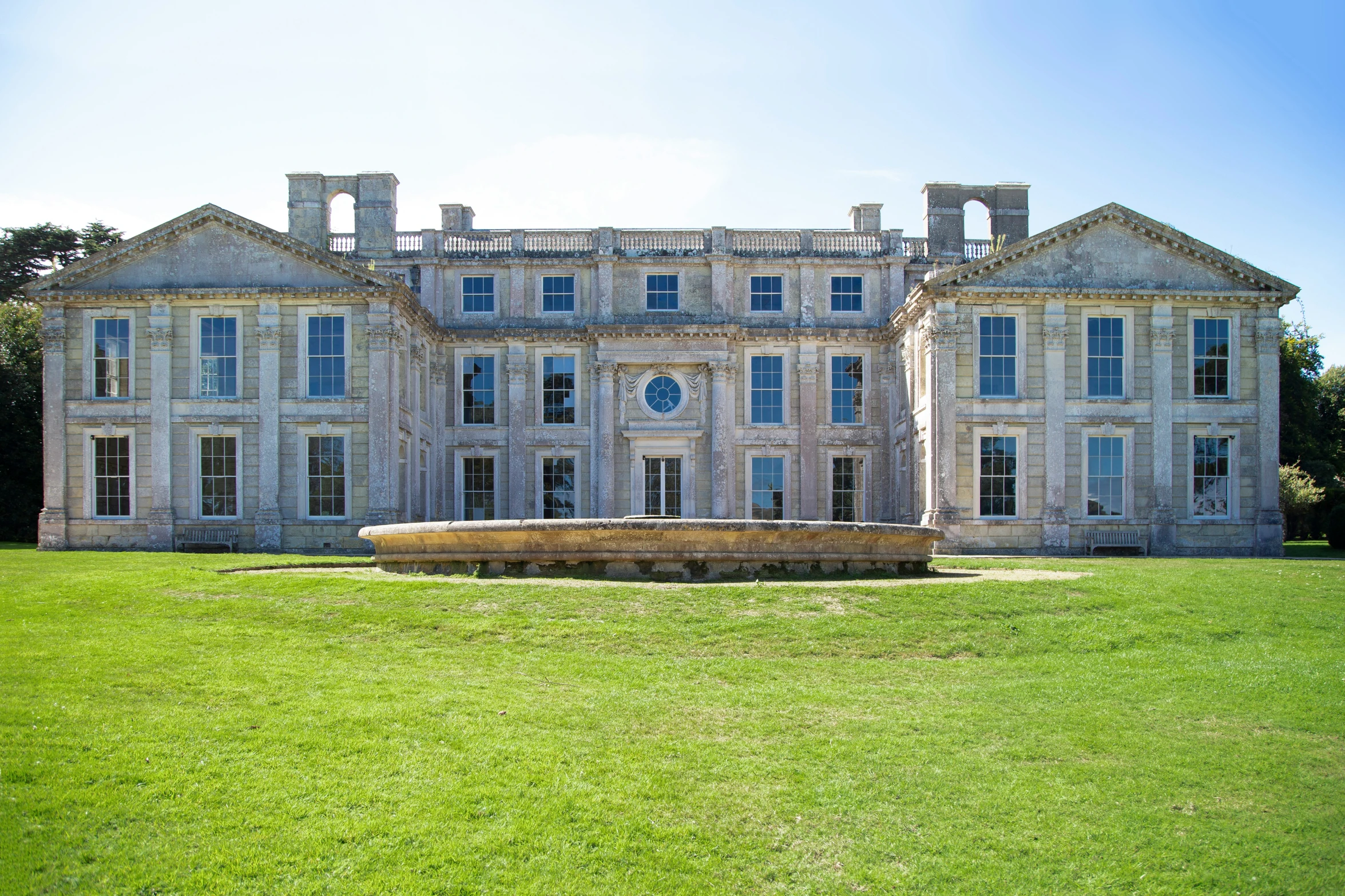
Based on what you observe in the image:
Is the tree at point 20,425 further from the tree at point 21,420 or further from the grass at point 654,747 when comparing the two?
the grass at point 654,747

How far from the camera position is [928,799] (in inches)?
318

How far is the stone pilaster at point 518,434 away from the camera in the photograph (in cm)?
3506

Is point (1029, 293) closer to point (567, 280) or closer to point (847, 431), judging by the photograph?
point (847, 431)

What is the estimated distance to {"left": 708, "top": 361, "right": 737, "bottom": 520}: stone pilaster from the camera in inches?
1340

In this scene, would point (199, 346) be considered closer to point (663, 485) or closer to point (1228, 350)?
point (663, 485)

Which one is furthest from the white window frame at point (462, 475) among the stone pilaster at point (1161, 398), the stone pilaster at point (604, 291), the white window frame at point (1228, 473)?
the white window frame at point (1228, 473)

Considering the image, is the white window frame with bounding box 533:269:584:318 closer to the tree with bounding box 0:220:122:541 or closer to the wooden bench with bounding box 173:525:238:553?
the wooden bench with bounding box 173:525:238:553

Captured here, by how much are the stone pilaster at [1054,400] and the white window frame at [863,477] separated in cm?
643

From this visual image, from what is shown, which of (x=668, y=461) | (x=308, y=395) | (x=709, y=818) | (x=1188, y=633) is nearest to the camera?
(x=709, y=818)

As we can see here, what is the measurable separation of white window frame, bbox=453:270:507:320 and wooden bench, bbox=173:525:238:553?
36.9 feet

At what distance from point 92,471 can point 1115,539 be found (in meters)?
32.0

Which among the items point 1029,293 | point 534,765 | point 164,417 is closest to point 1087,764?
point 534,765

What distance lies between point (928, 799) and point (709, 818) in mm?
1895

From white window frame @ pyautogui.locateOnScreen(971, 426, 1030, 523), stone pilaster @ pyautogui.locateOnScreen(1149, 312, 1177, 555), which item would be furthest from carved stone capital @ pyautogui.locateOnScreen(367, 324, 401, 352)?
stone pilaster @ pyautogui.locateOnScreen(1149, 312, 1177, 555)
